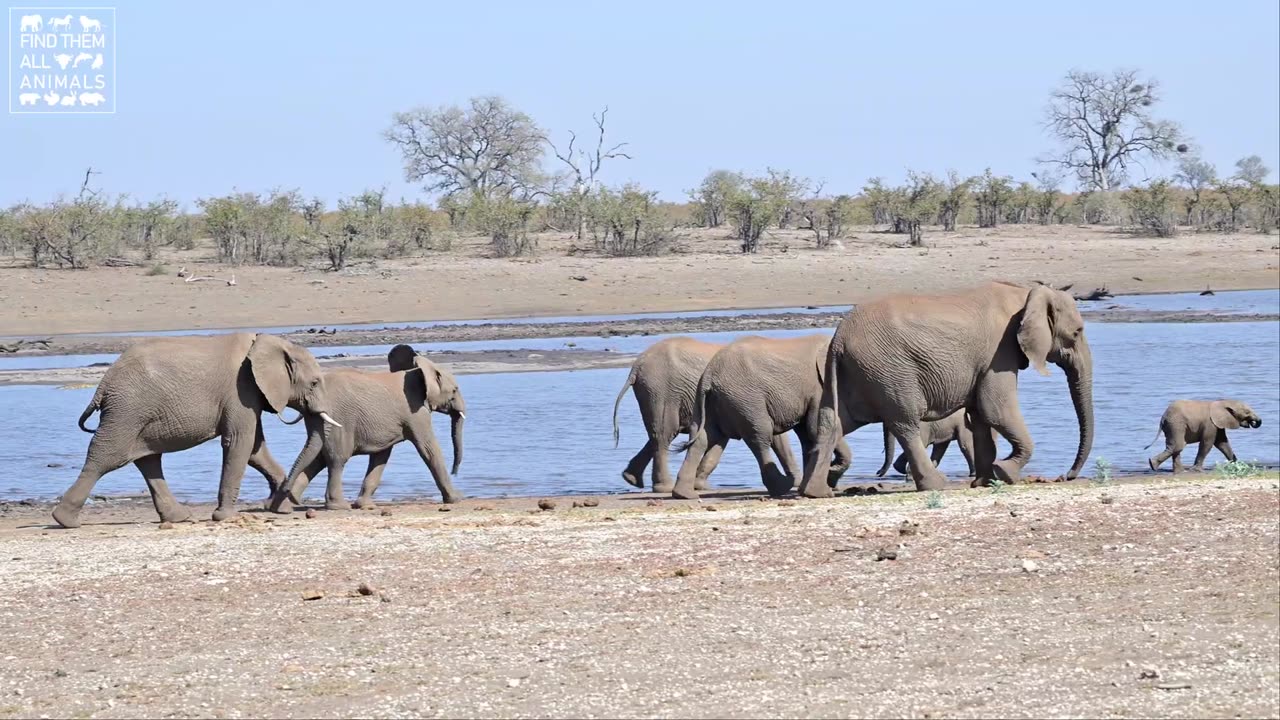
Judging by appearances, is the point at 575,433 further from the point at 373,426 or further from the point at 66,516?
the point at 66,516

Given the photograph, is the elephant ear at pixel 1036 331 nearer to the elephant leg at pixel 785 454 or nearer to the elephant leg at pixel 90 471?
the elephant leg at pixel 785 454

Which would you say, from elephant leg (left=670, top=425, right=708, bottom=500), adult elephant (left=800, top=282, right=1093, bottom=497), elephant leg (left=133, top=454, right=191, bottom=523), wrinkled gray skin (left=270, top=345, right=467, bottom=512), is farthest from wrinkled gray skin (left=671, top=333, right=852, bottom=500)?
elephant leg (left=133, top=454, right=191, bottom=523)

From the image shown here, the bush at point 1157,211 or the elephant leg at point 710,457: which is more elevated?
the bush at point 1157,211

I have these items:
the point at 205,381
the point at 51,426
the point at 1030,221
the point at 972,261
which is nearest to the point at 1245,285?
the point at 972,261

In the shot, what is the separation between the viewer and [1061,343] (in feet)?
45.4

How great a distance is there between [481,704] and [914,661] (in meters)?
1.61

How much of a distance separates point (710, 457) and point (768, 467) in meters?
0.93

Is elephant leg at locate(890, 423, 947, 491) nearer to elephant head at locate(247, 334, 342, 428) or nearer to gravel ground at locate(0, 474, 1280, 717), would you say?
gravel ground at locate(0, 474, 1280, 717)

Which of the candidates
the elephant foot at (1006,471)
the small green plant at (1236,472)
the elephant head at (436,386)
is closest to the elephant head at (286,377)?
the elephant head at (436,386)

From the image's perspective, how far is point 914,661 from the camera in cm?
667

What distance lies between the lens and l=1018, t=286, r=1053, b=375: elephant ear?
13.4 metres

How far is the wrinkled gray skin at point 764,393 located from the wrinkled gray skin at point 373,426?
7.68 feet

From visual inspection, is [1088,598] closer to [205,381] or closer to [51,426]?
[205,381]

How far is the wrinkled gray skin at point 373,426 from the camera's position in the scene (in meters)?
15.2
